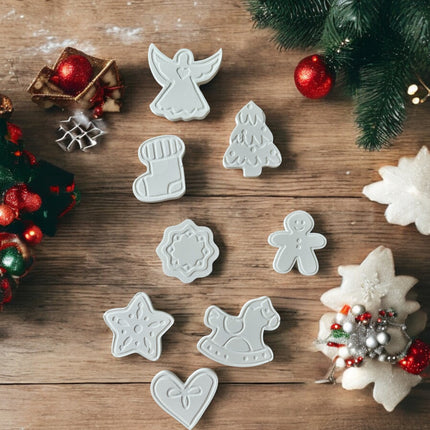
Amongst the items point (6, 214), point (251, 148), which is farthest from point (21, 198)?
point (251, 148)

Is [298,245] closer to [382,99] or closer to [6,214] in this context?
[382,99]

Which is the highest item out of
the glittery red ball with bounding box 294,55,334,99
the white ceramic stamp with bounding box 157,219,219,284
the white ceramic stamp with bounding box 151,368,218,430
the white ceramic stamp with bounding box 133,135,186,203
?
the glittery red ball with bounding box 294,55,334,99

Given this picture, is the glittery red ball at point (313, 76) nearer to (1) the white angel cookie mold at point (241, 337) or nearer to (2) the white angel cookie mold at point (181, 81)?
(2) the white angel cookie mold at point (181, 81)

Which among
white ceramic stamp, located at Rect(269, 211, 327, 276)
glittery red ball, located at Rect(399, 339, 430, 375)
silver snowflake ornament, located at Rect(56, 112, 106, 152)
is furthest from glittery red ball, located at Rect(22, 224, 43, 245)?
glittery red ball, located at Rect(399, 339, 430, 375)

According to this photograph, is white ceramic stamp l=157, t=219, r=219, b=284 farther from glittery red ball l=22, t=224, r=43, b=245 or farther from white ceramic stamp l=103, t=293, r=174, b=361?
glittery red ball l=22, t=224, r=43, b=245

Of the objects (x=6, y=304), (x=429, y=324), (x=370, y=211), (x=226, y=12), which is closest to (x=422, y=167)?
(x=370, y=211)
